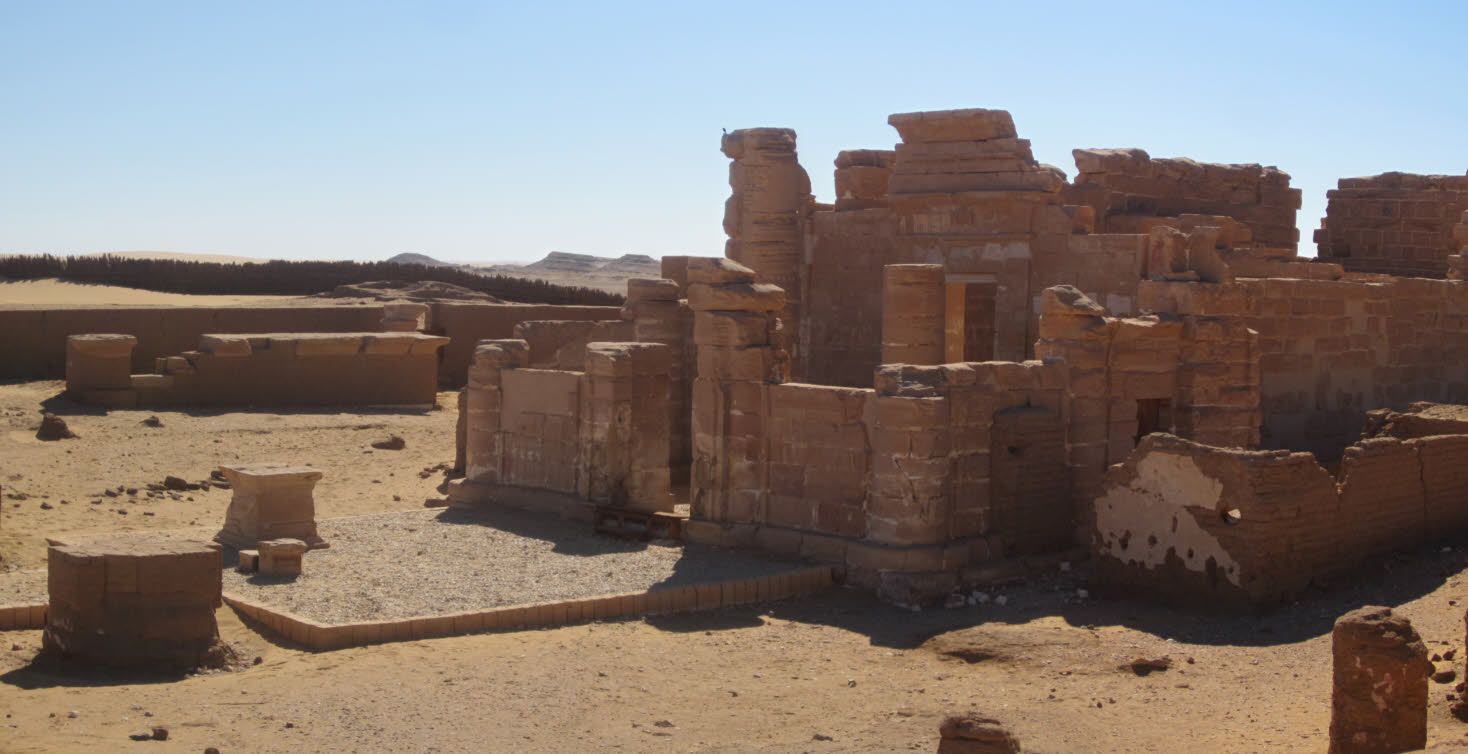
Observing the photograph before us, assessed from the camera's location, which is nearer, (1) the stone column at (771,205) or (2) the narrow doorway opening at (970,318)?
(2) the narrow doorway opening at (970,318)

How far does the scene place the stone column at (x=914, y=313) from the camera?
1536cm

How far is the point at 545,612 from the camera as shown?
11.5 metres

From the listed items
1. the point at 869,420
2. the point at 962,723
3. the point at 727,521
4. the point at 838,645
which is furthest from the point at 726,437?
the point at 962,723

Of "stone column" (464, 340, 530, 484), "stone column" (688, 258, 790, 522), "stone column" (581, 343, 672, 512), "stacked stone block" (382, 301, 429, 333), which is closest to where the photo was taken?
"stone column" (688, 258, 790, 522)

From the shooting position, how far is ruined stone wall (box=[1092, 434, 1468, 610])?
11.1 meters

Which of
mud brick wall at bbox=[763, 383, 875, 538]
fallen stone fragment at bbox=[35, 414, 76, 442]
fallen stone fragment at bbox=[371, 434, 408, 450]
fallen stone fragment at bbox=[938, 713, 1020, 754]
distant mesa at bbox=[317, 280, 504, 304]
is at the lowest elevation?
fallen stone fragment at bbox=[938, 713, 1020, 754]

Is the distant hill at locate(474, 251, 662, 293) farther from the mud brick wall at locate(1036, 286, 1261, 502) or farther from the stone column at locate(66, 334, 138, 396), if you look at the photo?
the mud brick wall at locate(1036, 286, 1261, 502)

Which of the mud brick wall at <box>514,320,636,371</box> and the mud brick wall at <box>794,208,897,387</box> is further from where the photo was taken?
the mud brick wall at <box>794,208,897,387</box>

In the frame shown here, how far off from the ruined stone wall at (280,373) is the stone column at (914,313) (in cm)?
982

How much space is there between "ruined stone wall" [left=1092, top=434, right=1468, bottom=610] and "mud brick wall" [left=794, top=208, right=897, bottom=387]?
24.6 feet

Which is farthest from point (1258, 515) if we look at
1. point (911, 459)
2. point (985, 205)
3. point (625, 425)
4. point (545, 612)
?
point (985, 205)

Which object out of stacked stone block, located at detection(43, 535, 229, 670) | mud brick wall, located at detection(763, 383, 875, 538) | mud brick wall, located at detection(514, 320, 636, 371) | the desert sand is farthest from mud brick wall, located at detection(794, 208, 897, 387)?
stacked stone block, located at detection(43, 535, 229, 670)

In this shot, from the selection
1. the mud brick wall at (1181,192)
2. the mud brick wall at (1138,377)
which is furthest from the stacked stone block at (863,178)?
the mud brick wall at (1138,377)

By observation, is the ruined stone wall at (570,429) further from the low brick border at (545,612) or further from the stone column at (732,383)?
the low brick border at (545,612)
